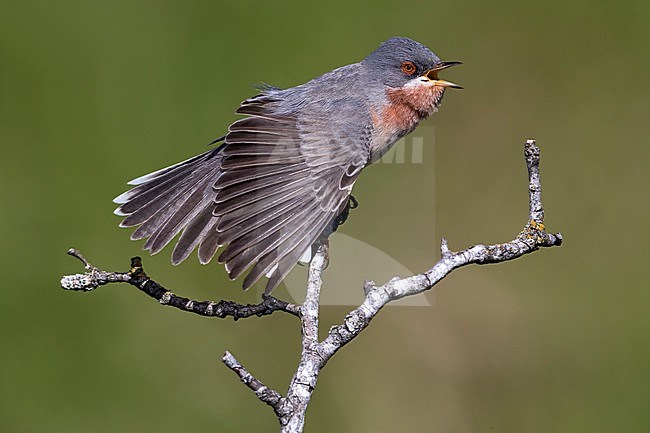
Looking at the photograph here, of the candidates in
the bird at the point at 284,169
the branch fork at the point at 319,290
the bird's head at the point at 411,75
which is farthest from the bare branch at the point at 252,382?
the bird's head at the point at 411,75

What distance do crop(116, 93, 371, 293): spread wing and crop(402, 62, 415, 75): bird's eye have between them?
34 centimetres

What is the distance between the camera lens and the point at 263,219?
3.27m

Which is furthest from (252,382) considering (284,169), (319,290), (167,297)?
(284,169)

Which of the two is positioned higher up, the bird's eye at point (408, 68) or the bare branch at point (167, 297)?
the bird's eye at point (408, 68)

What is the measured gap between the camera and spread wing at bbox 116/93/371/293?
3.20 m

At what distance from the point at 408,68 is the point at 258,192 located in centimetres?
101

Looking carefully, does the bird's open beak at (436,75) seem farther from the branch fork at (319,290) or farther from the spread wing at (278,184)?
the branch fork at (319,290)

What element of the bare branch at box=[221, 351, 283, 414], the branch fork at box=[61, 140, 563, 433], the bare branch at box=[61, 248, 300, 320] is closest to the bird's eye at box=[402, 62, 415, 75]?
the branch fork at box=[61, 140, 563, 433]

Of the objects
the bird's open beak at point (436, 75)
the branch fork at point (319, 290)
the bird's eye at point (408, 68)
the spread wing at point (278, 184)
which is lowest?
the branch fork at point (319, 290)

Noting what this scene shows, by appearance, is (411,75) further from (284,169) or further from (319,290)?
(319,290)

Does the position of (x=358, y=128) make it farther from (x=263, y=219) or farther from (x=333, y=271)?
(x=333, y=271)

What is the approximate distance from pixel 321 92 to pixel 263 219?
0.79 metres

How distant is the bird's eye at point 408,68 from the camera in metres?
3.86

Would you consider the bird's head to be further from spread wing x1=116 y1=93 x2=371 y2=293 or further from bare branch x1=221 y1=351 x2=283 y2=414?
bare branch x1=221 y1=351 x2=283 y2=414
